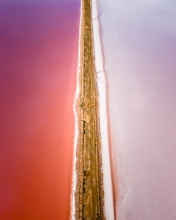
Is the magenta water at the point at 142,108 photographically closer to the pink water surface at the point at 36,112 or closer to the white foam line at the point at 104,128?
the white foam line at the point at 104,128

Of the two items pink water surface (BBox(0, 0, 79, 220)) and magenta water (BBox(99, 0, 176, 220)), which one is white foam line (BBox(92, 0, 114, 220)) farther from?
pink water surface (BBox(0, 0, 79, 220))

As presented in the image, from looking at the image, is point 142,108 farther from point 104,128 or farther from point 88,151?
point 88,151

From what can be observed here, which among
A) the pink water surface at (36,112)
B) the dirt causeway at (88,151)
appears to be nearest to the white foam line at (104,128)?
the dirt causeway at (88,151)

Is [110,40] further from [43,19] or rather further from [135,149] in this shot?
[135,149]

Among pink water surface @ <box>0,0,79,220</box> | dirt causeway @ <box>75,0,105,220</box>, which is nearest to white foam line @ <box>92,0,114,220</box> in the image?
dirt causeway @ <box>75,0,105,220</box>
